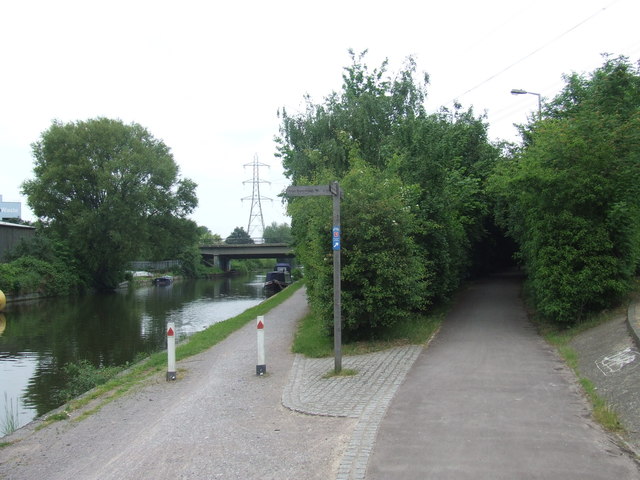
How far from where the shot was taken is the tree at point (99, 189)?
49844mm

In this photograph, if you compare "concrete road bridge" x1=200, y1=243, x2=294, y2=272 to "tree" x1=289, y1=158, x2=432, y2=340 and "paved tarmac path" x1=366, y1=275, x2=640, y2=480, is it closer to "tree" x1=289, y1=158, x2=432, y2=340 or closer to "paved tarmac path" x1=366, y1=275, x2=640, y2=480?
"tree" x1=289, y1=158, x2=432, y2=340

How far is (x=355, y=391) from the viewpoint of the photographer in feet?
26.5

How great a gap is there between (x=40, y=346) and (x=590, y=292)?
1818 centimetres

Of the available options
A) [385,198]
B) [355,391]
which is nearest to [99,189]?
[385,198]

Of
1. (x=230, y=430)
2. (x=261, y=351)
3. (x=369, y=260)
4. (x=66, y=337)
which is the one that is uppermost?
(x=369, y=260)

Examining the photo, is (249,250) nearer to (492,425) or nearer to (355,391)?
(355,391)

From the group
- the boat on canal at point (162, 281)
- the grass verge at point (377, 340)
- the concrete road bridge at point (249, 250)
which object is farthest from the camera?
the concrete road bridge at point (249, 250)

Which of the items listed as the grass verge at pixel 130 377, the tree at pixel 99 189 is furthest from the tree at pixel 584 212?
the tree at pixel 99 189

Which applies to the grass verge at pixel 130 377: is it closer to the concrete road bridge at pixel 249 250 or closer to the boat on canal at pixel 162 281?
the boat on canal at pixel 162 281

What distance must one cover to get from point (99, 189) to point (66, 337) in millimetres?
30336

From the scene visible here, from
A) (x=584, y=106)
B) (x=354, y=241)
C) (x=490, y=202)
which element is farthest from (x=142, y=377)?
(x=490, y=202)

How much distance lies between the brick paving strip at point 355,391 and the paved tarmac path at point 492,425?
150 millimetres

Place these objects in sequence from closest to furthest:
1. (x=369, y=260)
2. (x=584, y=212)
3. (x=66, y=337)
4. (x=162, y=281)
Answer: (x=369, y=260), (x=584, y=212), (x=66, y=337), (x=162, y=281)

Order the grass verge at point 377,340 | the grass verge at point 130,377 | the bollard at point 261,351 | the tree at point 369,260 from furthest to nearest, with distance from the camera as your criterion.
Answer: the grass verge at point 377,340, the tree at point 369,260, the bollard at point 261,351, the grass verge at point 130,377
